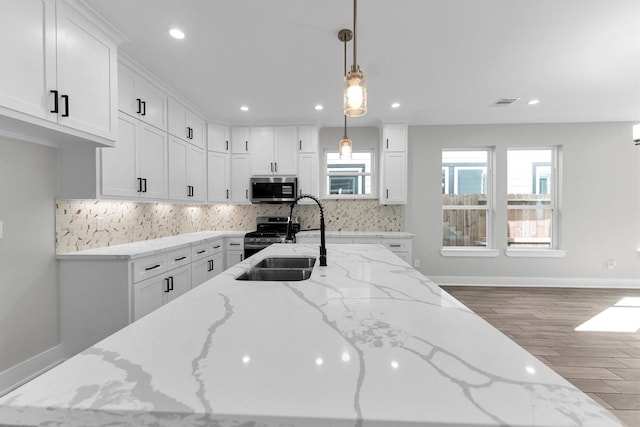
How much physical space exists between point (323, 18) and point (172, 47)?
1.29 m

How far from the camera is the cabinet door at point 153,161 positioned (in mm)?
2844

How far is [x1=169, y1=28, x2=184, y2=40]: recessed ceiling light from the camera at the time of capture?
2193 millimetres

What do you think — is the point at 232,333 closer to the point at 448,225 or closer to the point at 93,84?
the point at 93,84

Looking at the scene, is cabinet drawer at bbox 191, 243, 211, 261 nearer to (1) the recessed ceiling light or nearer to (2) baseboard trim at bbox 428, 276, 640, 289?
(1) the recessed ceiling light

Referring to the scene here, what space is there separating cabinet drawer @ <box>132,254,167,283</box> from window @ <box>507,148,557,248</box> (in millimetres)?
4938

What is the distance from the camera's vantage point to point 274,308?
962mm

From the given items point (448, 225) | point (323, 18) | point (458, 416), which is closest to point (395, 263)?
point (458, 416)

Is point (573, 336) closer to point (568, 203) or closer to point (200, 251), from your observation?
point (568, 203)

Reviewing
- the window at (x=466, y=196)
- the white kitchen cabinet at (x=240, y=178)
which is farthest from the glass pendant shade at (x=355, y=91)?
the window at (x=466, y=196)

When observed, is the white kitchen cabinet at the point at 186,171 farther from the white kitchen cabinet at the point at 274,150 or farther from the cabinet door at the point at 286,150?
the cabinet door at the point at 286,150

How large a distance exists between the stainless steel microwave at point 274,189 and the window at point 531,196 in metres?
3.47

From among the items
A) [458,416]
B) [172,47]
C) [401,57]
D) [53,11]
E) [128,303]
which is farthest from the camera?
[401,57]

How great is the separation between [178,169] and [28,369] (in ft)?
7.15

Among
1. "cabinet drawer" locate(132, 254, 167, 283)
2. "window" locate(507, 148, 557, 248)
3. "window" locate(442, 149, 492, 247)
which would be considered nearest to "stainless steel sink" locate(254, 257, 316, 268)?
"cabinet drawer" locate(132, 254, 167, 283)
